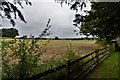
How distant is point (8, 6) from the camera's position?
6.91m

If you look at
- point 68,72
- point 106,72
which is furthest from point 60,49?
point 68,72

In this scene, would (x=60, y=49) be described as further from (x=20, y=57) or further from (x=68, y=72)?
(x=20, y=57)

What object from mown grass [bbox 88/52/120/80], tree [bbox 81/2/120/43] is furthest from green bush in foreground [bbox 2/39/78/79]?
Result: tree [bbox 81/2/120/43]

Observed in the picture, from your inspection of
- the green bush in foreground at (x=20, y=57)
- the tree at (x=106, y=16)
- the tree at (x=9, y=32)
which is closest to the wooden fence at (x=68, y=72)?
the green bush in foreground at (x=20, y=57)

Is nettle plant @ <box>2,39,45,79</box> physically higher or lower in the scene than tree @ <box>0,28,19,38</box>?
lower

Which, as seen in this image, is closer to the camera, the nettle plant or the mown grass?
the nettle plant

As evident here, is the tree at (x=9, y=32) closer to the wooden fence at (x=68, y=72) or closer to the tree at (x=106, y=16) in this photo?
the wooden fence at (x=68, y=72)

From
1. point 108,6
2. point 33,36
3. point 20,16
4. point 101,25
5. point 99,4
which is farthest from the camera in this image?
point 101,25

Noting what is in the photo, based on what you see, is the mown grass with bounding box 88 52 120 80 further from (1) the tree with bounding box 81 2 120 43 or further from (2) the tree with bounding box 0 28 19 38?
(2) the tree with bounding box 0 28 19 38

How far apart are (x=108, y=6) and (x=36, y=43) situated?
22.1 feet

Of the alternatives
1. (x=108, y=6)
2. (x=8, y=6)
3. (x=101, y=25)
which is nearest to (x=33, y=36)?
(x=8, y=6)

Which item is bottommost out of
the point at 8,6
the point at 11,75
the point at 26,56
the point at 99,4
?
the point at 11,75

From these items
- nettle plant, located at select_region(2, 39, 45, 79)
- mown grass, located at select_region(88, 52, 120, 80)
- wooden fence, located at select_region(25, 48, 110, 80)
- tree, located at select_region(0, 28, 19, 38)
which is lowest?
mown grass, located at select_region(88, 52, 120, 80)

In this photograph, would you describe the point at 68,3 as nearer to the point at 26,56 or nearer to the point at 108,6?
the point at 26,56
